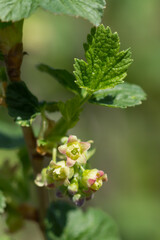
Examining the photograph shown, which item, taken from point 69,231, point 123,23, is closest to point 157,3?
point 123,23

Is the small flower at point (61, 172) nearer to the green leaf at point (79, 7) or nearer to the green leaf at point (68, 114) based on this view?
the green leaf at point (68, 114)

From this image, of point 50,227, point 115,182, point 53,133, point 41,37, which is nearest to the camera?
point 53,133

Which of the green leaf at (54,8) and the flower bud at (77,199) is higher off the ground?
the green leaf at (54,8)

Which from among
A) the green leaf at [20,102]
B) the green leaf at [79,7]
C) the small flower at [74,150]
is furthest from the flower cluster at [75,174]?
the green leaf at [79,7]

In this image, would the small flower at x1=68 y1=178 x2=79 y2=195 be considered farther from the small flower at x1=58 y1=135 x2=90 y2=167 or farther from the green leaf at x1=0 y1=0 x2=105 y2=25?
the green leaf at x1=0 y1=0 x2=105 y2=25

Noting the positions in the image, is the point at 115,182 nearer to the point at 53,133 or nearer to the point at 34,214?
the point at 34,214

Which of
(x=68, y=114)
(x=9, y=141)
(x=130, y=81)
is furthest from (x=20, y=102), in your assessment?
(x=130, y=81)
